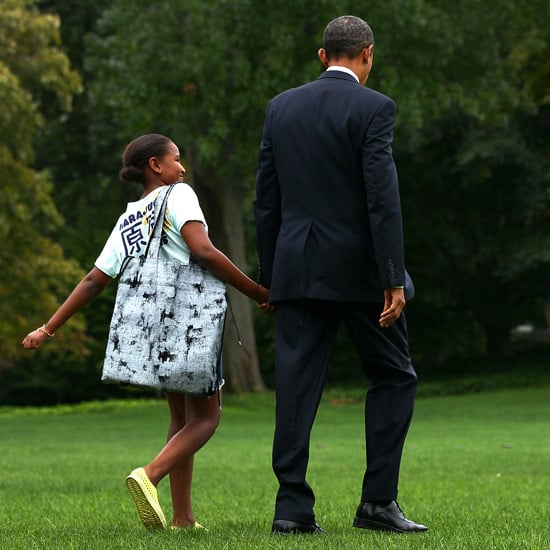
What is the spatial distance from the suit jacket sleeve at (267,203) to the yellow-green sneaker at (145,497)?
1097mm

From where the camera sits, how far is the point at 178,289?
607cm

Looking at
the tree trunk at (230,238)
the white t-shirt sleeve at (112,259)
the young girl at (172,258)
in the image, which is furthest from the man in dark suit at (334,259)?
the tree trunk at (230,238)

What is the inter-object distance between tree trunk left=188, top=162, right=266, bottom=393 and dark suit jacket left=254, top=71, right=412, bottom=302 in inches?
911

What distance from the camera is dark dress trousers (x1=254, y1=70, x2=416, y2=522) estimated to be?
5.83m

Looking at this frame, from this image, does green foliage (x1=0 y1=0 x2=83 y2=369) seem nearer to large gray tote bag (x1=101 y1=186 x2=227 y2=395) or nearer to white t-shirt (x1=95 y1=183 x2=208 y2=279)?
white t-shirt (x1=95 y1=183 x2=208 y2=279)

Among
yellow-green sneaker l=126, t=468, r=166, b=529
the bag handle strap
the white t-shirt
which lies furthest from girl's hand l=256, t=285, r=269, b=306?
yellow-green sneaker l=126, t=468, r=166, b=529

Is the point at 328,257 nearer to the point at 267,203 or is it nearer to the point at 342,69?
the point at 267,203

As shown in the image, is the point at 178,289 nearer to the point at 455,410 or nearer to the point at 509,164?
the point at 455,410

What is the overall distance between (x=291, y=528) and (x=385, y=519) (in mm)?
496

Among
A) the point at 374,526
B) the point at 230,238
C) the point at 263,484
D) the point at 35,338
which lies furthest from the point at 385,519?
the point at 230,238

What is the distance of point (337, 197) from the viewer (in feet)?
19.5

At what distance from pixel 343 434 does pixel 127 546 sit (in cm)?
1592

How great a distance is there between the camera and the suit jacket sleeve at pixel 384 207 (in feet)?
18.9

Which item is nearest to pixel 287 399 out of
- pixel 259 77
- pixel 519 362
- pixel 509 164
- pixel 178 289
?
pixel 178 289
